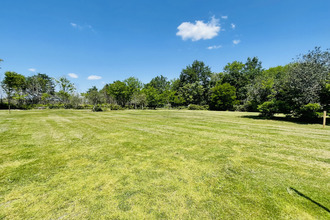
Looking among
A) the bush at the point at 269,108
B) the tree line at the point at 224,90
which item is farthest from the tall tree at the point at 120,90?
the bush at the point at 269,108

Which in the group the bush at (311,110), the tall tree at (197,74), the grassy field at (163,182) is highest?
the tall tree at (197,74)

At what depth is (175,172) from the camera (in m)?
3.53

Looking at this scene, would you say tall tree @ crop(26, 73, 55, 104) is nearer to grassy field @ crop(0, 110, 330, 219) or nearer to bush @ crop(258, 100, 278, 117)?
grassy field @ crop(0, 110, 330, 219)

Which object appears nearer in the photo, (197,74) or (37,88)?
(37,88)

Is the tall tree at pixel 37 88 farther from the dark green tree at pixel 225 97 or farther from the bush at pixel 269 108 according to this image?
the bush at pixel 269 108

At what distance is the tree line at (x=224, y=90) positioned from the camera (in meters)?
12.1

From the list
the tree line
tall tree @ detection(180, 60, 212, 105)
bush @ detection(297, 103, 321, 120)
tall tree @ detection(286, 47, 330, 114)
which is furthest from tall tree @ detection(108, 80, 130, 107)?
bush @ detection(297, 103, 321, 120)

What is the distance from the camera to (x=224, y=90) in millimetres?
40688

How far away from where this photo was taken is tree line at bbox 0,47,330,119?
1215cm

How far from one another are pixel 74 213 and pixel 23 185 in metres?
1.74

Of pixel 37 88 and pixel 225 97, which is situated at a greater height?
pixel 37 88

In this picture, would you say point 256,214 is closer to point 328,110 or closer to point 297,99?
point 297,99

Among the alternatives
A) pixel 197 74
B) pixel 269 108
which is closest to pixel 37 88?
pixel 197 74

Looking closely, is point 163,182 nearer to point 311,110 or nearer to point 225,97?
point 311,110
